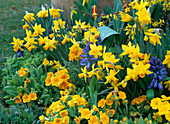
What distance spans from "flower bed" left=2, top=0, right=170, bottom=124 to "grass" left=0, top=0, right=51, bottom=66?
876 mm

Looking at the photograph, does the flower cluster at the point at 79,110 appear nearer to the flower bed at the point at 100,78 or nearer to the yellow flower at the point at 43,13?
the flower bed at the point at 100,78

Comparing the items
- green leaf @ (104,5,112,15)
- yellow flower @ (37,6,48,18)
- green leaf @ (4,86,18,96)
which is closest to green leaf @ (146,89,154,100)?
green leaf @ (4,86,18,96)

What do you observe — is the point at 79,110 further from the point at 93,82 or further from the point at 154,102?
the point at 154,102

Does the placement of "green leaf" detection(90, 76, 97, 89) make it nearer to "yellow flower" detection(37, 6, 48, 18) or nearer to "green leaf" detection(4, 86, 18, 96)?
"green leaf" detection(4, 86, 18, 96)

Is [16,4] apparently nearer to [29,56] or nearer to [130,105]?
[29,56]

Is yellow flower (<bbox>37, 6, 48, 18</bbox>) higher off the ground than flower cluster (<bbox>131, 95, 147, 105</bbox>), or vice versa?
yellow flower (<bbox>37, 6, 48, 18</bbox>)

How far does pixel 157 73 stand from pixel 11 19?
3.90 meters

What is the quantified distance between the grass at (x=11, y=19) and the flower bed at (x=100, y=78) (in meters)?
0.88

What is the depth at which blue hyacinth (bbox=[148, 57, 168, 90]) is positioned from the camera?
1.55 metres

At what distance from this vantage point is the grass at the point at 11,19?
3.32 m

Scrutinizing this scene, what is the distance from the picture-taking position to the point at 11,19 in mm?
4629

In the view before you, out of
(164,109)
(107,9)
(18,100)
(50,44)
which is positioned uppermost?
(107,9)

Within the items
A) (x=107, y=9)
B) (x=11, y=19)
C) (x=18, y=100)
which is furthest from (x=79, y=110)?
(x=11, y=19)

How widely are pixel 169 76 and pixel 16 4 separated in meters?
4.90
